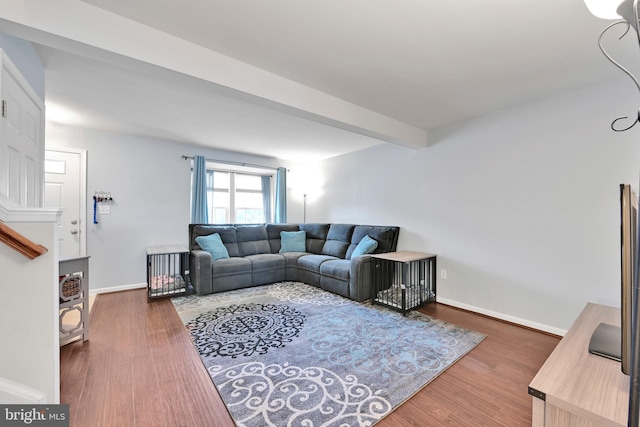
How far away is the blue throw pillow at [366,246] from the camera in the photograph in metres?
3.83

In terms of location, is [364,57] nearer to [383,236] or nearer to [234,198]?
[383,236]

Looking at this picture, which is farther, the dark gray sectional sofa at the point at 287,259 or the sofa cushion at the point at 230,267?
the sofa cushion at the point at 230,267

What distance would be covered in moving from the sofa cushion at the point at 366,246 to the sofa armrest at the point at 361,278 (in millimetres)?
241

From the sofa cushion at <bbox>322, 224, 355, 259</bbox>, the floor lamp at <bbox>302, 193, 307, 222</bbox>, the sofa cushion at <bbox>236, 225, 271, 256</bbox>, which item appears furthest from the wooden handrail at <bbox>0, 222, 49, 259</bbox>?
the floor lamp at <bbox>302, 193, 307, 222</bbox>

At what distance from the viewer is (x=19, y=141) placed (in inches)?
71.2

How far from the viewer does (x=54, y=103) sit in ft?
9.61

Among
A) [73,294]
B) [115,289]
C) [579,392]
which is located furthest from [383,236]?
[115,289]

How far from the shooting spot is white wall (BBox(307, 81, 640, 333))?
235 centimetres

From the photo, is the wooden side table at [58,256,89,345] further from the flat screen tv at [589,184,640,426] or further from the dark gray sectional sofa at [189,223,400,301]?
the flat screen tv at [589,184,640,426]

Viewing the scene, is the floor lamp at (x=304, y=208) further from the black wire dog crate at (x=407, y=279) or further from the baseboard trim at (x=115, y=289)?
the baseboard trim at (x=115, y=289)

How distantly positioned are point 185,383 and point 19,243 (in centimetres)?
130

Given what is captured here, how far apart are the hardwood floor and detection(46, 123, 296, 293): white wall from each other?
4.48ft

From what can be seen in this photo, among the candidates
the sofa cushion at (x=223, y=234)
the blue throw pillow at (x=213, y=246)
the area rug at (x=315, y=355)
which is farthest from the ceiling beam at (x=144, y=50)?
the sofa cushion at (x=223, y=234)

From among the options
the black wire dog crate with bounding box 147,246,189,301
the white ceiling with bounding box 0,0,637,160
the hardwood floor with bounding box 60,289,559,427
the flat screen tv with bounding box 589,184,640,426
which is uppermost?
the white ceiling with bounding box 0,0,637,160
